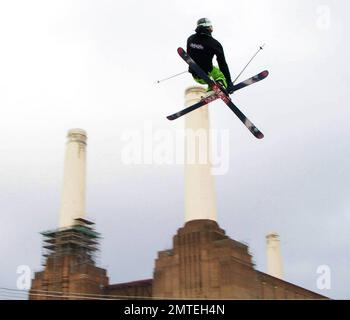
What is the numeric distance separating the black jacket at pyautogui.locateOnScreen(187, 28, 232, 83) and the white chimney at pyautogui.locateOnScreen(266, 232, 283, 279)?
5671cm

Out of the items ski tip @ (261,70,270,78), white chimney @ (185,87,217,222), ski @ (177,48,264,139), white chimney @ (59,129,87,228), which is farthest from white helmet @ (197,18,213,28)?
white chimney @ (59,129,87,228)

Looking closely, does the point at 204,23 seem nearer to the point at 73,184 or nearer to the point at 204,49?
the point at 204,49

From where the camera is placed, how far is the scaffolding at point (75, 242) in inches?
2194

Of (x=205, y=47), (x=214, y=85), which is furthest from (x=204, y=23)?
(x=214, y=85)

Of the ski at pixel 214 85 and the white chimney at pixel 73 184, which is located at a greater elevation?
the white chimney at pixel 73 184

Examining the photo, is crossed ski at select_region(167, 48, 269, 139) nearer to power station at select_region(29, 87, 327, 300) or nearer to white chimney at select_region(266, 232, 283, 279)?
power station at select_region(29, 87, 327, 300)

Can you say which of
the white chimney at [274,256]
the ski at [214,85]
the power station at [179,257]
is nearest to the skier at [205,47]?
the ski at [214,85]

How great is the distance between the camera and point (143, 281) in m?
56.6

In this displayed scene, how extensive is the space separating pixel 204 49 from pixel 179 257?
3947 centimetres

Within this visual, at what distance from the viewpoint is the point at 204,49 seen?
13.8m

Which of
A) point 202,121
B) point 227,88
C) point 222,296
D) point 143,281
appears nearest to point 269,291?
point 222,296

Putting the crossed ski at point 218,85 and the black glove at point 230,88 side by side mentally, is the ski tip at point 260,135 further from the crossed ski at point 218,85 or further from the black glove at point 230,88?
the black glove at point 230,88
